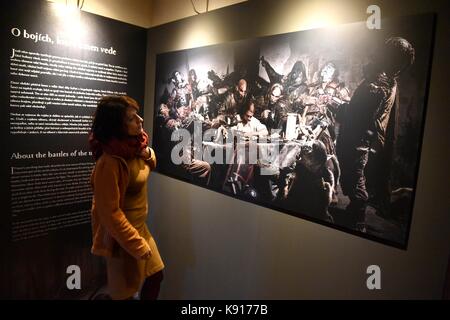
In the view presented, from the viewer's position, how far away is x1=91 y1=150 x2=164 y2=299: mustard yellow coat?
1.64 m

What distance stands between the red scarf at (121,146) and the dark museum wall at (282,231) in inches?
31.9

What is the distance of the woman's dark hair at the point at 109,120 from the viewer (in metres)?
1.68

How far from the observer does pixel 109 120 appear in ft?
5.50

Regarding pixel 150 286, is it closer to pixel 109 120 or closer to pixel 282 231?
pixel 282 231

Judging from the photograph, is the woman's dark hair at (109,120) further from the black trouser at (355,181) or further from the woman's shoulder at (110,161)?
the black trouser at (355,181)

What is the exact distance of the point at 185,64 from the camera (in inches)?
99.8

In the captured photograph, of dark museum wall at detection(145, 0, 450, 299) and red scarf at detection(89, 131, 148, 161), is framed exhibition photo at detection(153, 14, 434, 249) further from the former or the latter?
red scarf at detection(89, 131, 148, 161)

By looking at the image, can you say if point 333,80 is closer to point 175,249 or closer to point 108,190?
point 108,190

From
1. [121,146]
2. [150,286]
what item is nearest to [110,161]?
[121,146]

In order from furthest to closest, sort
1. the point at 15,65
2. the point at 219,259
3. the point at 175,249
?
1. the point at 175,249
2. the point at 219,259
3. the point at 15,65

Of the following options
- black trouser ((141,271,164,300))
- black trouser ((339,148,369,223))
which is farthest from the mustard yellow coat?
black trouser ((339,148,369,223))

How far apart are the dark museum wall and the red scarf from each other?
811 millimetres

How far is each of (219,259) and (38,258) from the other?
1.55m
